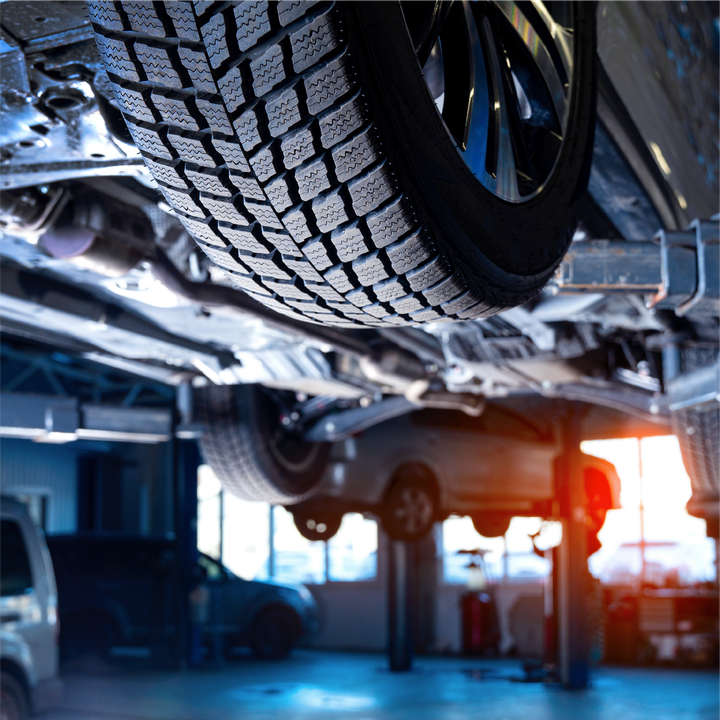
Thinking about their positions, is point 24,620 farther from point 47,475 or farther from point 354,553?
point 354,553

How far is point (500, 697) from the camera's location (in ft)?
28.0

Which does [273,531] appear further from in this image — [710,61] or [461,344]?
[710,61]

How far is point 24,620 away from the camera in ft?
16.5

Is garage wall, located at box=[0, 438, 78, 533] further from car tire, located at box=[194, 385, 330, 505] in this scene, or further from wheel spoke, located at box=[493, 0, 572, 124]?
wheel spoke, located at box=[493, 0, 572, 124]

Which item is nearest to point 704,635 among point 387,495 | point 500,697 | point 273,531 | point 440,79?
point 500,697

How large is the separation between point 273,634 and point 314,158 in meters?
11.7

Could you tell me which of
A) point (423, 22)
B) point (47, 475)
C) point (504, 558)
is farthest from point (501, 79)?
point (504, 558)

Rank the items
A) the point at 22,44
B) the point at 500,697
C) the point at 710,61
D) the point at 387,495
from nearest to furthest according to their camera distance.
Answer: the point at 22,44 < the point at 710,61 < the point at 387,495 < the point at 500,697

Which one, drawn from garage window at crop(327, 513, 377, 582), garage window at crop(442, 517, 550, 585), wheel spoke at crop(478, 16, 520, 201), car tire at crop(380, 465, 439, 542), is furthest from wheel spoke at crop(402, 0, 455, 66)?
garage window at crop(327, 513, 377, 582)

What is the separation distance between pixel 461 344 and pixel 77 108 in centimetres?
234

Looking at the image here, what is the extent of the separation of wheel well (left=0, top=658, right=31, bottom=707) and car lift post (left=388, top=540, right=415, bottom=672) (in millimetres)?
5712

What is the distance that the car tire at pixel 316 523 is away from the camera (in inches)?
325

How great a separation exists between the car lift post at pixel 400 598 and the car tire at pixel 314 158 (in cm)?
886

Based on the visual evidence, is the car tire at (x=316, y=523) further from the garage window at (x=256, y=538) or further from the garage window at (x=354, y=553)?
the garage window at (x=256, y=538)
